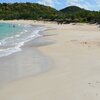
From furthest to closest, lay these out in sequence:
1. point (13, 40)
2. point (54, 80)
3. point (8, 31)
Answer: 1. point (8, 31)
2. point (13, 40)
3. point (54, 80)

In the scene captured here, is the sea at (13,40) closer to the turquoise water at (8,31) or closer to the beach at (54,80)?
the turquoise water at (8,31)

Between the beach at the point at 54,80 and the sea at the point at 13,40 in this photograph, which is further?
the sea at the point at 13,40

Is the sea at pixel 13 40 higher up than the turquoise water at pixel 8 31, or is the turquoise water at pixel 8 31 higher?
the sea at pixel 13 40

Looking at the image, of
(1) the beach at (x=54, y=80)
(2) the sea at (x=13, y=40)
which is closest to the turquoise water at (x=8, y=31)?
(2) the sea at (x=13, y=40)

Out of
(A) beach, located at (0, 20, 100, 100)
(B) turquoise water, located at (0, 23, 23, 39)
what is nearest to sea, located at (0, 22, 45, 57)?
(B) turquoise water, located at (0, 23, 23, 39)

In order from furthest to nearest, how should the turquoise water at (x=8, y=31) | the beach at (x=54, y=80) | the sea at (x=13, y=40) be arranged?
the turquoise water at (x=8, y=31), the sea at (x=13, y=40), the beach at (x=54, y=80)

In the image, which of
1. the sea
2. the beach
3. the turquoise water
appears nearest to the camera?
the beach

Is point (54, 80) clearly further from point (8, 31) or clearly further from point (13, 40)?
point (8, 31)

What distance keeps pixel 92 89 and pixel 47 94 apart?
4.49ft

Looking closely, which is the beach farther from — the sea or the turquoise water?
the turquoise water

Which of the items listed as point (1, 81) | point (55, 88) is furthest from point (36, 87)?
point (1, 81)

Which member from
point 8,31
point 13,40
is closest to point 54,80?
point 13,40

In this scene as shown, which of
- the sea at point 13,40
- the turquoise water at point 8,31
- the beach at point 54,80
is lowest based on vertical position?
the turquoise water at point 8,31

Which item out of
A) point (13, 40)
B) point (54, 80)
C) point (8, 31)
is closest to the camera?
point (54, 80)
